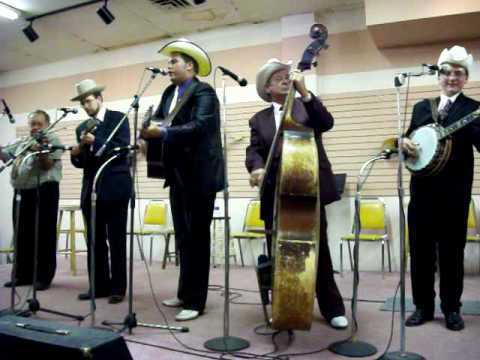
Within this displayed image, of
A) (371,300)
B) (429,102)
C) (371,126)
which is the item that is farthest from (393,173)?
(429,102)

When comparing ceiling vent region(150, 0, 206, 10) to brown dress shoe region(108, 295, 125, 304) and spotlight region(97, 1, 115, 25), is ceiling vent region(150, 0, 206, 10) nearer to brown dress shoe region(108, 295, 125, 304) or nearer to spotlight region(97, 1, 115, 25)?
spotlight region(97, 1, 115, 25)

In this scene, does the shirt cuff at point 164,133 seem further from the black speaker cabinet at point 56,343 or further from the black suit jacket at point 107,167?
the black speaker cabinet at point 56,343

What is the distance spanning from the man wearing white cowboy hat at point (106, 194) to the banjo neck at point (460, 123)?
221cm

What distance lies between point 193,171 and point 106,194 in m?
0.87

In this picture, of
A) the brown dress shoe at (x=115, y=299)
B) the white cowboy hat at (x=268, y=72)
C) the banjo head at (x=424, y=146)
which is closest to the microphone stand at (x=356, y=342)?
the banjo head at (x=424, y=146)

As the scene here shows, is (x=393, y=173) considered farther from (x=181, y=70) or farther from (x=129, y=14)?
(x=129, y=14)

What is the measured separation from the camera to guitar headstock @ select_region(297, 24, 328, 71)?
2.44 m

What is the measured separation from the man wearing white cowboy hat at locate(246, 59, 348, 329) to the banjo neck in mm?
632

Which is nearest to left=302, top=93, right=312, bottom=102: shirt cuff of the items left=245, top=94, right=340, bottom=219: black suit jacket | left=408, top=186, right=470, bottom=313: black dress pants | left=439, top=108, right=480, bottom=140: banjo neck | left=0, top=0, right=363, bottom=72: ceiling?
left=245, top=94, right=340, bottom=219: black suit jacket

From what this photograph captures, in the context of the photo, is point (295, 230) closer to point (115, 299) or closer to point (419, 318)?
point (419, 318)

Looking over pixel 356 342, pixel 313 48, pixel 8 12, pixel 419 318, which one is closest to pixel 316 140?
pixel 313 48

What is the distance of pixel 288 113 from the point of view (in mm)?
2242

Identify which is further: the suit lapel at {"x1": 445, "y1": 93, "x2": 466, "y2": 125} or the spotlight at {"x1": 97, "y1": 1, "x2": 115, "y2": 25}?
the spotlight at {"x1": 97, "y1": 1, "x2": 115, "y2": 25}

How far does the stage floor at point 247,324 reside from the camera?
237 cm
